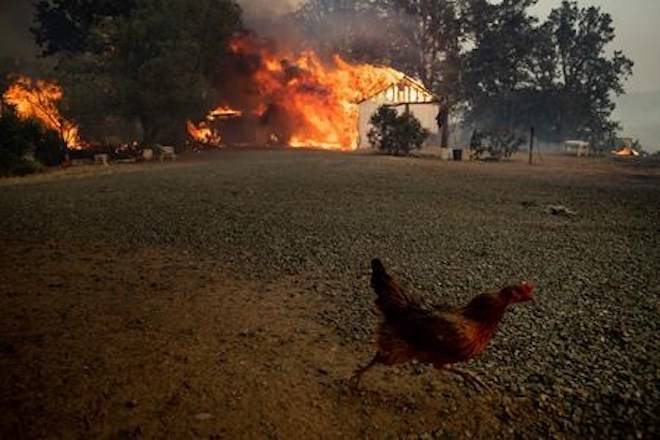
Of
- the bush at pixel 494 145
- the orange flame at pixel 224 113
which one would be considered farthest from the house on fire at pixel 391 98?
the orange flame at pixel 224 113

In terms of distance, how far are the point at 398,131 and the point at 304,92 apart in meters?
15.9

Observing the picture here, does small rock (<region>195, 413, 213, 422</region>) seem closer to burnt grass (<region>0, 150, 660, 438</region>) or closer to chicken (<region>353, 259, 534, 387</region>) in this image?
chicken (<region>353, 259, 534, 387</region>)

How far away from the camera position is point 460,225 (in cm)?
1130

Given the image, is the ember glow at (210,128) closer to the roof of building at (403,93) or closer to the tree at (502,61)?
the roof of building at (403,93)

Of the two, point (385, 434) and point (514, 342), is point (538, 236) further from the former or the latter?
point (385, 434)

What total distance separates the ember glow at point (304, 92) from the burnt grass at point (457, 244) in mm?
26680

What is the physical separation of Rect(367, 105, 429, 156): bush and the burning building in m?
10.8

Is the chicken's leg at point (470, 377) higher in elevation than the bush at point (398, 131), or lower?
lower

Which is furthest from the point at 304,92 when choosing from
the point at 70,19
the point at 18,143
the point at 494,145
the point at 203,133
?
the point at 18,143

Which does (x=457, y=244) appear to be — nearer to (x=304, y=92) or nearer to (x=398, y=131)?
(x=398, y=131)

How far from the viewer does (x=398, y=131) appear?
107 ft

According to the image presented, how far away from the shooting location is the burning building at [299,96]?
4403 centimetres

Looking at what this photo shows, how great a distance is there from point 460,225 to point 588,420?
24.9ft

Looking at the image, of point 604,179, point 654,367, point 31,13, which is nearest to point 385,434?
point 654,367
